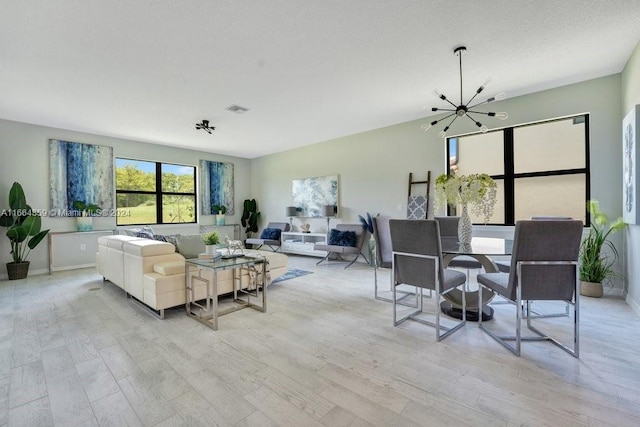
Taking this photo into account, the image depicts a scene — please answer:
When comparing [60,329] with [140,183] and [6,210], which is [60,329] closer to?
[6,210]

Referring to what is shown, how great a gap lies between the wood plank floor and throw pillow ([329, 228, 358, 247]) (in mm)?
2569

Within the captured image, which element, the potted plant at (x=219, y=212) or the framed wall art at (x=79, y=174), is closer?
the framed wall art at (x=79, y=174)

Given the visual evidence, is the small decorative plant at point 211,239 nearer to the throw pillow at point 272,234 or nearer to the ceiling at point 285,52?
the ceiling at point 285,52

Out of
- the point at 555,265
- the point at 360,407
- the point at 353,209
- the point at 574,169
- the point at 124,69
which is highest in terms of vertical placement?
the point at 124,69

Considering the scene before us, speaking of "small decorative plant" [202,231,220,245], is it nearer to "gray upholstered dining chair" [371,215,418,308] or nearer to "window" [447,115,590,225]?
"gray upholstered dining chair" [371,215,418,308]

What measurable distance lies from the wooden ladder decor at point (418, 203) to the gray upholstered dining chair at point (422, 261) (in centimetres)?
250

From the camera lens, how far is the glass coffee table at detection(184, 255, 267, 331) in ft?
8.89

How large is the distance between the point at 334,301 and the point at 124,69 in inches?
139

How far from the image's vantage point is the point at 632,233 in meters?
3.07

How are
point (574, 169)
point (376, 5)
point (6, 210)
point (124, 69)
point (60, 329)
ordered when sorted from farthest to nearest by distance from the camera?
point (6, 210) < point (574, 169) < point (124, 69) < point (60, 329) < point (376, 5)

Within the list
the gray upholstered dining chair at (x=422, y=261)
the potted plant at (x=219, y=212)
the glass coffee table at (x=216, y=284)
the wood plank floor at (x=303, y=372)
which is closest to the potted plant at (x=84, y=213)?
the potted plant at (x=219, y=212)

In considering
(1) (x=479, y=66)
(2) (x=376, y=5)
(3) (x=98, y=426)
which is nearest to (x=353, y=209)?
(1) (x=479, y=66)

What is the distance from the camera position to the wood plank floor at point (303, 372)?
1513 millimetres

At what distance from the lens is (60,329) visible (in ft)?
8.61
